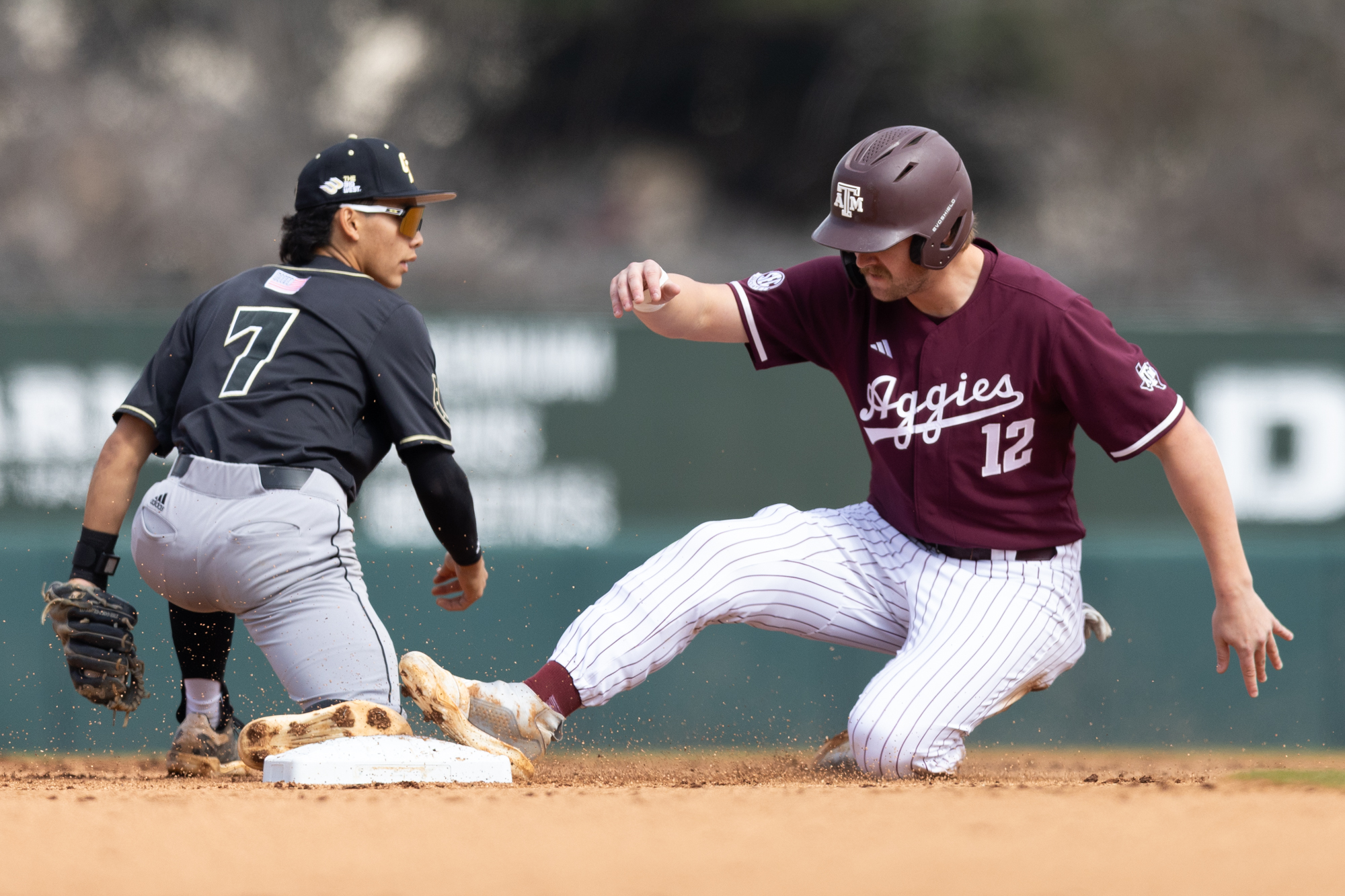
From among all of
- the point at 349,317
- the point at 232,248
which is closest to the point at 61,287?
the point at 232,248

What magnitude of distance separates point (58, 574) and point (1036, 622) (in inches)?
153

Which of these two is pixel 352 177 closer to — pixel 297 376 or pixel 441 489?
pixel 297 376

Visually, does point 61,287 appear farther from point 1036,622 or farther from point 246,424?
point 1036,622

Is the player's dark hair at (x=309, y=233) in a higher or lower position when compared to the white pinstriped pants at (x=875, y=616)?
higher

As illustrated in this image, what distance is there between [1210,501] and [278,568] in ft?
6.86

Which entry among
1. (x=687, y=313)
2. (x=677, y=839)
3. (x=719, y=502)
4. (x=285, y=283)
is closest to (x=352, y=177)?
(x=285, y=283)

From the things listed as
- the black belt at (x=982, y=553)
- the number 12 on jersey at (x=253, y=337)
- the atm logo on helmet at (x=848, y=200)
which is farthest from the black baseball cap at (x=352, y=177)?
the black belt at (x=982, y=553)

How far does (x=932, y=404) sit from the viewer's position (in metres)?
3.50

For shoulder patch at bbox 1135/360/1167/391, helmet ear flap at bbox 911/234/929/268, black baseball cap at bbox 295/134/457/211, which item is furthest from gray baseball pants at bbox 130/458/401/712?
shoulder patch at bbox 1135/360/1167/391

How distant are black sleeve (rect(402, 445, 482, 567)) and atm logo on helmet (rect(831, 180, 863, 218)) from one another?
42.7 inches

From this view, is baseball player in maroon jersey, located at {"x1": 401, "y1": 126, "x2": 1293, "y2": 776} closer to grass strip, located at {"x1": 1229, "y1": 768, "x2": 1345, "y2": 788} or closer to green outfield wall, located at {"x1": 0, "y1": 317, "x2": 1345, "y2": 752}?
grass strip, located at {"x1": 1229, "y1": 768, "x2": 1345, "y2": 788}

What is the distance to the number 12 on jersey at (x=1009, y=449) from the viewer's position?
347cm

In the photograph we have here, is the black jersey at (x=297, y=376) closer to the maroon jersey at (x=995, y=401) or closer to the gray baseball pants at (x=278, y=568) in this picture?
the gray baseball pants at (x=278, y=568)

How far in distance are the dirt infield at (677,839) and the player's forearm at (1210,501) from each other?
0.46 meters
